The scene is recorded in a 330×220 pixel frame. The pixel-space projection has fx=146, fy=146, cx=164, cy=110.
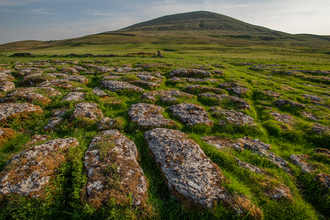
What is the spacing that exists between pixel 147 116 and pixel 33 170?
4.60m

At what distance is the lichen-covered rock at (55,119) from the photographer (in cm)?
630

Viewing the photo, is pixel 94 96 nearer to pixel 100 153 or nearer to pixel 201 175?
pixel 100 153

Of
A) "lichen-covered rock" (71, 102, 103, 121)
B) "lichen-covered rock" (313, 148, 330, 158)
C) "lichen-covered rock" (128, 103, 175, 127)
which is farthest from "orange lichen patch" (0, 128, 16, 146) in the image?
"lichen-covered rock" (313, 148, 330, 158)

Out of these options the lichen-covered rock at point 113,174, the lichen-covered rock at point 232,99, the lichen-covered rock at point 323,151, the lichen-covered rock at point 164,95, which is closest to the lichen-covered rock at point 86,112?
the lichen-covered rock at point 113,174

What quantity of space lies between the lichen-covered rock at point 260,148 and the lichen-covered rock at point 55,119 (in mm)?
7725

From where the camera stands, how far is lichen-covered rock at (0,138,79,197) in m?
3.52

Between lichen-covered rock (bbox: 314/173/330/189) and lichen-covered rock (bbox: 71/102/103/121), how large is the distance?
8.54m

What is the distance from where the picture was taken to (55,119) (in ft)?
22.0

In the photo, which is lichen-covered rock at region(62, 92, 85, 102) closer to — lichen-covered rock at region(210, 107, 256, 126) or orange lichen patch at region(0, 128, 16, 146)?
orange lichen patch at region(0, 128, 16, 146)

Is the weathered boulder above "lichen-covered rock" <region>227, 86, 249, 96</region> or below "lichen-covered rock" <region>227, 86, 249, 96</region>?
below

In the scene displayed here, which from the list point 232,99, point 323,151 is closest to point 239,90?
point 232,99

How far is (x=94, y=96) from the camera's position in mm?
9211

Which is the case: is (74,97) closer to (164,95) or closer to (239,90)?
(164,95)

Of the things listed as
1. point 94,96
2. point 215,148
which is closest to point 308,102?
point 215,148
